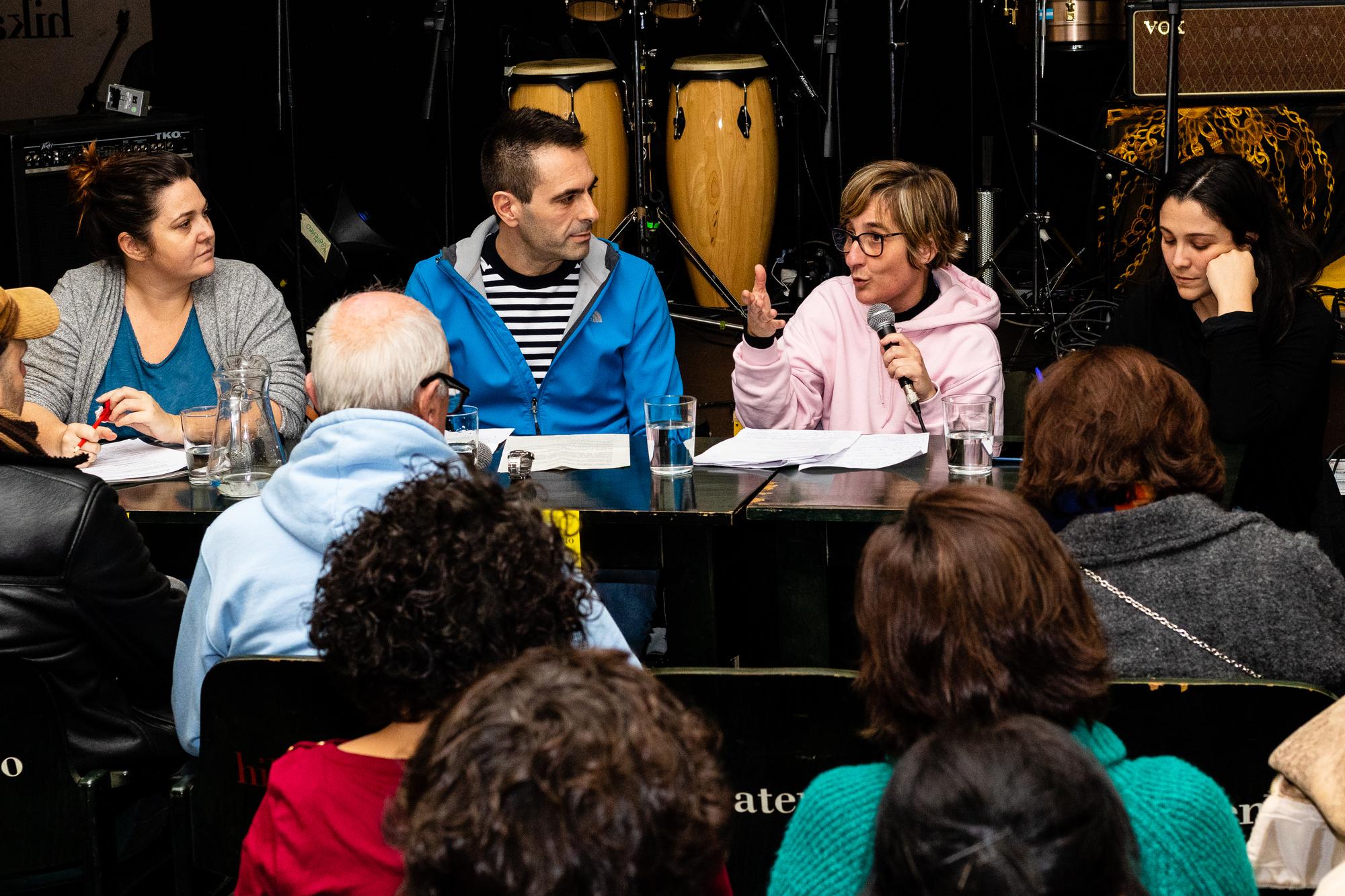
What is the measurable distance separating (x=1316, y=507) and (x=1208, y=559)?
1.30 metres

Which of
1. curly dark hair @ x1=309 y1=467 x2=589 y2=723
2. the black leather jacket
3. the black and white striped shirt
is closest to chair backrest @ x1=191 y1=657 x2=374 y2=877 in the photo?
curly dark hair @ x1=309 y1=467 x2=589 y2=723

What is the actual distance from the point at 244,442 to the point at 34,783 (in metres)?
0.85

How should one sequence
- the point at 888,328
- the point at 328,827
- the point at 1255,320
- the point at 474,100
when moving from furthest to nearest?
1. the point at 474,100
2. the point at 888,328
3. the point at 1255,320
4. the point at 328,827

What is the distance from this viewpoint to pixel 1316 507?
2783 mm

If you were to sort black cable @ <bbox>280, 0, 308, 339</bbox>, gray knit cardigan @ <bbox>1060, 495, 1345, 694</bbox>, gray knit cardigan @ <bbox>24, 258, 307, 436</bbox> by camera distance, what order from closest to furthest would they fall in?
1. gray knit cardigan @ <bbox>1060, 495, 1345, 694</bbox>
2. gray knit cardigan @ <bbox>24, 258, 307, 436</bbox>
3. black cable @ <bbox>280, 0, 308, 339</bbox>

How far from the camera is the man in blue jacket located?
10.5 feet

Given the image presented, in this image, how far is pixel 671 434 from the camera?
96.8 inches

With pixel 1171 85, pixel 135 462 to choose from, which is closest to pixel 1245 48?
pixel 1171 85

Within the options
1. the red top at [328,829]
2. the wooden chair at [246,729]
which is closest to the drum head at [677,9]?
the wooden chair at [246,729]

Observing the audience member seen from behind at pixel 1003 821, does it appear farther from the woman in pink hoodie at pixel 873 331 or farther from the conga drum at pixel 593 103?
the conga drum at pixel 593 103

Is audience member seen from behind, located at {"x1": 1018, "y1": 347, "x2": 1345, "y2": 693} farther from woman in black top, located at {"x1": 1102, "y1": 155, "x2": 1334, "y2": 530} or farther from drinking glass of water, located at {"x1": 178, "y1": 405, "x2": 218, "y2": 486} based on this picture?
drinking glass of water, located at {"x1": 178, "y1": 405, "x2": 218, "y2": 486}

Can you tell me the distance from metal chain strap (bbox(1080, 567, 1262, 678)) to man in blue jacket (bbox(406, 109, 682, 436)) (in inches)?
64.5

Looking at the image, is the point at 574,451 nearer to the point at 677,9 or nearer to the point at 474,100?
the point at 677,9

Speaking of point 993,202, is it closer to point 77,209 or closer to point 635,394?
point 635,394
